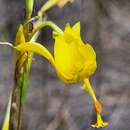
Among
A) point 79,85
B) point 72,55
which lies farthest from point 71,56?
point 79,85

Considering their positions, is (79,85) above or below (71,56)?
above

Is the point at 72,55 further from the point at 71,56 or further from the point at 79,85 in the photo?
the point at 79,85

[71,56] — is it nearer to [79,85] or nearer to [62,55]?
[62,55]

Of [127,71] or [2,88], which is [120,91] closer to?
[127,71]

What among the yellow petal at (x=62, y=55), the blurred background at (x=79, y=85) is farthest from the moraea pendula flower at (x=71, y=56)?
the blurred background at (x=79, y=85)

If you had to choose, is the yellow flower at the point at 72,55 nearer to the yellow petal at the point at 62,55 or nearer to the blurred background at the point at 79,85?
the yellow petal at the point at 62,55

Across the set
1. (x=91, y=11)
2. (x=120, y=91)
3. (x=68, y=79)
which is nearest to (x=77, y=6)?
(x=91, y=11)

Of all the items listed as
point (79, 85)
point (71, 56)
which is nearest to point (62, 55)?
point (71, 56)

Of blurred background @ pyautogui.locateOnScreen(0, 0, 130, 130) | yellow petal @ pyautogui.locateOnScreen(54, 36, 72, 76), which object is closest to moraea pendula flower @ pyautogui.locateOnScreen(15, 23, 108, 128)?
yellow petal @ pyautogui.locateOnScreen(54, 36, 72, 76)

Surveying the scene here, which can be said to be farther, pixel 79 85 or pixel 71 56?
pixel 79 85

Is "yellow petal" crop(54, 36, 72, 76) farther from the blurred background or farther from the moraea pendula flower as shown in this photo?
the blurred background
